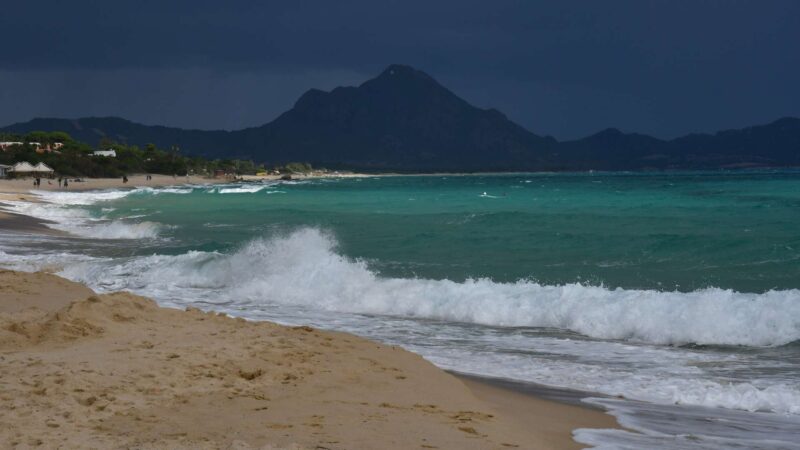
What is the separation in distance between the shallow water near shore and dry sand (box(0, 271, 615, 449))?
107cm

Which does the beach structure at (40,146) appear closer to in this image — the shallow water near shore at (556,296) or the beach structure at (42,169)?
the beach structure at (42,169)

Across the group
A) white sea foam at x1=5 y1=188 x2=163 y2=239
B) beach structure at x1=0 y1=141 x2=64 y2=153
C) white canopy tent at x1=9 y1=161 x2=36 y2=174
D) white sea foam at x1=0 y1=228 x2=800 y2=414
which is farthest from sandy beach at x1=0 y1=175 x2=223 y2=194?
white sea foam at x1=0 y1=228 x2=800 y2=414

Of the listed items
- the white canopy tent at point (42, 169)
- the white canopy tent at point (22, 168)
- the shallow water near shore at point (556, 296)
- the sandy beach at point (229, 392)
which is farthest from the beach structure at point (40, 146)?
the sandy beach at point (229, 392)

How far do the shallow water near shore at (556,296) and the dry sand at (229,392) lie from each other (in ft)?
3.51

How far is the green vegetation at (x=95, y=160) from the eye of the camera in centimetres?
11462

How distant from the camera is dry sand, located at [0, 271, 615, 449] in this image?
6.07 m

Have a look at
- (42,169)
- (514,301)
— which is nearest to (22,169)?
(42,169)

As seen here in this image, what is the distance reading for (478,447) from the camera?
624cm

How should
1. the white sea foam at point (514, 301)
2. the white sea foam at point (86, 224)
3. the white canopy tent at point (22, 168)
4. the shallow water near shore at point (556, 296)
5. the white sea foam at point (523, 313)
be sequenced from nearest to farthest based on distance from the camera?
1. the shallow water near shore at point (556, 296)
2. the white sea foam at point (523, 313)
3. the white sea foam at point (514, 301)
4. the white sea foam at point (86, 224)
5. the white canopy tent at point (22, 168)

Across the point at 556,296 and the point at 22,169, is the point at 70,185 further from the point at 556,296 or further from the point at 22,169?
the point at 556,296

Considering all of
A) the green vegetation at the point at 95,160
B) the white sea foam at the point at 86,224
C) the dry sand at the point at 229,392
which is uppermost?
the green vegetation at the point at 95,160

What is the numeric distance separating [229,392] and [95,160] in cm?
12389

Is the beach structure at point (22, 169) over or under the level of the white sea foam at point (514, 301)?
over

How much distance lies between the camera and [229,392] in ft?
24.1
